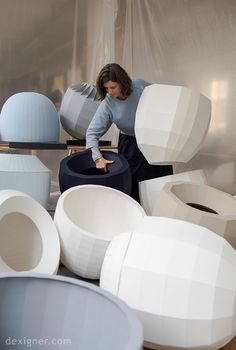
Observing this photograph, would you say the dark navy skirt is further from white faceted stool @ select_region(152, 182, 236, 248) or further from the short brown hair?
white faceted stool @ select_region(152, 182, 236, 248)

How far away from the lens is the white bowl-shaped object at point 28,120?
143cm

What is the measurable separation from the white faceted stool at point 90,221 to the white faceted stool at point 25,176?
0.63 feet

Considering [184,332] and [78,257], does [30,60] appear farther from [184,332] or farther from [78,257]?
[184,332]

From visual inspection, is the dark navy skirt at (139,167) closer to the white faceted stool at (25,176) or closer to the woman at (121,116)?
the woman at (121,116)

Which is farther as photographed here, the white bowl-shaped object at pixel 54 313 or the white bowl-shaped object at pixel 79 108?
the white bowl-shaped object at pixel 79 108

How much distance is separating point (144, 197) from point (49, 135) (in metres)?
0.45

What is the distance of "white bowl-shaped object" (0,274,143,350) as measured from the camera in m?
0.54

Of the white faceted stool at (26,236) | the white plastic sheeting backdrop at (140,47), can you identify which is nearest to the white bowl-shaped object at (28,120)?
the white faceted stool at (26,236)

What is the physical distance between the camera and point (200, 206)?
46.8 inches

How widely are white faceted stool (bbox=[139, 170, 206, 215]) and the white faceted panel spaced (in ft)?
0.21

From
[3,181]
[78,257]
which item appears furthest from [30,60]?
[78,257]
